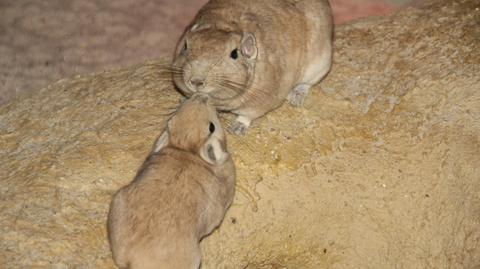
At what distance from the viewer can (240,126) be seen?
5.91 meters

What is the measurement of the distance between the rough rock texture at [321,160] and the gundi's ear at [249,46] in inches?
33.9

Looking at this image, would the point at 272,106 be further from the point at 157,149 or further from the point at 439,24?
the point at 439,24

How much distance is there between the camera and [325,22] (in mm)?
6102

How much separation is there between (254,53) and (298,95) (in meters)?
1.04

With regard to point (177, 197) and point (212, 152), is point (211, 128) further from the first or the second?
point (177, 197)

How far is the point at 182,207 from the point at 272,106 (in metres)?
1.75

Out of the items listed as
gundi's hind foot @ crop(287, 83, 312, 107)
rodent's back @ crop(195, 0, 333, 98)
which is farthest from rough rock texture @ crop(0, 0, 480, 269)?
rodent's back @ crop(195, 0, 333, 98)

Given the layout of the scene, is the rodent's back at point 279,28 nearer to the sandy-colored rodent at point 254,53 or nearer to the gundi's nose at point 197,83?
the sandy-colored rodent at point 254,53

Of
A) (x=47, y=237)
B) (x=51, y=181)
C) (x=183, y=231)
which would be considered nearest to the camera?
(x=183, y=231)

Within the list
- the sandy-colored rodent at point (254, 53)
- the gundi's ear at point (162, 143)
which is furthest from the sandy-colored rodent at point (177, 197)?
the sandy-colored rodent at point (254, 53)

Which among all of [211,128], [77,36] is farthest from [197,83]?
[77,36]

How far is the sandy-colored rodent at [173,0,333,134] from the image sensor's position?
5.09 metres

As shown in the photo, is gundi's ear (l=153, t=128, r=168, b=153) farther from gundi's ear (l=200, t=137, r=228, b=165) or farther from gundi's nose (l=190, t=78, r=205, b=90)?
Answer: gundi's nose (l=190, t=78, r=205, b=90)

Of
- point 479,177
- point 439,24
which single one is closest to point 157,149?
point 479,177
